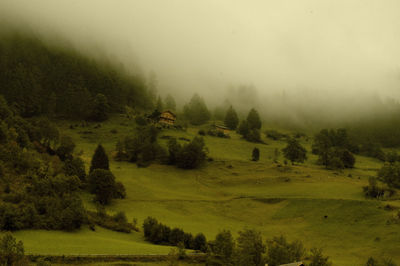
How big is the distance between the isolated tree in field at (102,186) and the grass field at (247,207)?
194 cm

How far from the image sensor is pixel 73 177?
2522 inches

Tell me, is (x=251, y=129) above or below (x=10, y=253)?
above

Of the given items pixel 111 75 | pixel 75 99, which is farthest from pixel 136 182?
pixel 111 75

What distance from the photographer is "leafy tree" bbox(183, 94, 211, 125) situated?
16525 centimetres

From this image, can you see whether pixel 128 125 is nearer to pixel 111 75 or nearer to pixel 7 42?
pixel 111 75

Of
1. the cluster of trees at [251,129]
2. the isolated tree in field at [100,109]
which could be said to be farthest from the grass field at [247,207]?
the isolated tree in field at [100,109]

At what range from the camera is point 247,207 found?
242 feet

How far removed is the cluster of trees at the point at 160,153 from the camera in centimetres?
9738

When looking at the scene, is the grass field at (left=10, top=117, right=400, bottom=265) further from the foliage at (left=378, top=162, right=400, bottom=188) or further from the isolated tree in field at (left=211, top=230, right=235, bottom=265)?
the isolated tree in field at (left=211, top=230, right=235, bottom=265)

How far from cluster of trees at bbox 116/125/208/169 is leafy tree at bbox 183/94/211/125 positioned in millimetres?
61630

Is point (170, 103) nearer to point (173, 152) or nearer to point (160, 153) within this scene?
point (160, 153)

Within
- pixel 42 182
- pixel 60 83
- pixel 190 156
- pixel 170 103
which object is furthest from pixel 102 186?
pixel 170 103

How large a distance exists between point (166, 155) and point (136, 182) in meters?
21.4

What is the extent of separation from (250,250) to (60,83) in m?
134
